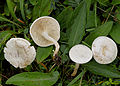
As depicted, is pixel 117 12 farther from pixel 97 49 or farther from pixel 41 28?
pixel 41 28

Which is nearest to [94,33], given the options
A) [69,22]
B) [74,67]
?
[69,22]

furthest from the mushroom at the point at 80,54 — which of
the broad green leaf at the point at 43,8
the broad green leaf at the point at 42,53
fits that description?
the broad green leaf at the point at 43,8

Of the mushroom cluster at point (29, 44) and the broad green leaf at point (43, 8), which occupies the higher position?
the broad green leaf at point (43, 8)

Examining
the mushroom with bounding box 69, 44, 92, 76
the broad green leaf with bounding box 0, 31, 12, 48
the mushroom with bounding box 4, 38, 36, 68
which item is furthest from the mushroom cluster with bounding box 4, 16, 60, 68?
the mushroom with bounding box 69, 44, 92, 76

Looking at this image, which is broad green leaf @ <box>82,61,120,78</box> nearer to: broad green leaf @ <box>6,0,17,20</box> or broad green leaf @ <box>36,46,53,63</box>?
broad green leaf @ <box>36,46,53,63</box>

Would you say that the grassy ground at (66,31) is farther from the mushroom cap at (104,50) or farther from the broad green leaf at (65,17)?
the mushroom cap at (104,50)

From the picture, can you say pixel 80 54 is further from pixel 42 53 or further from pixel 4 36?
pixel 4 36
